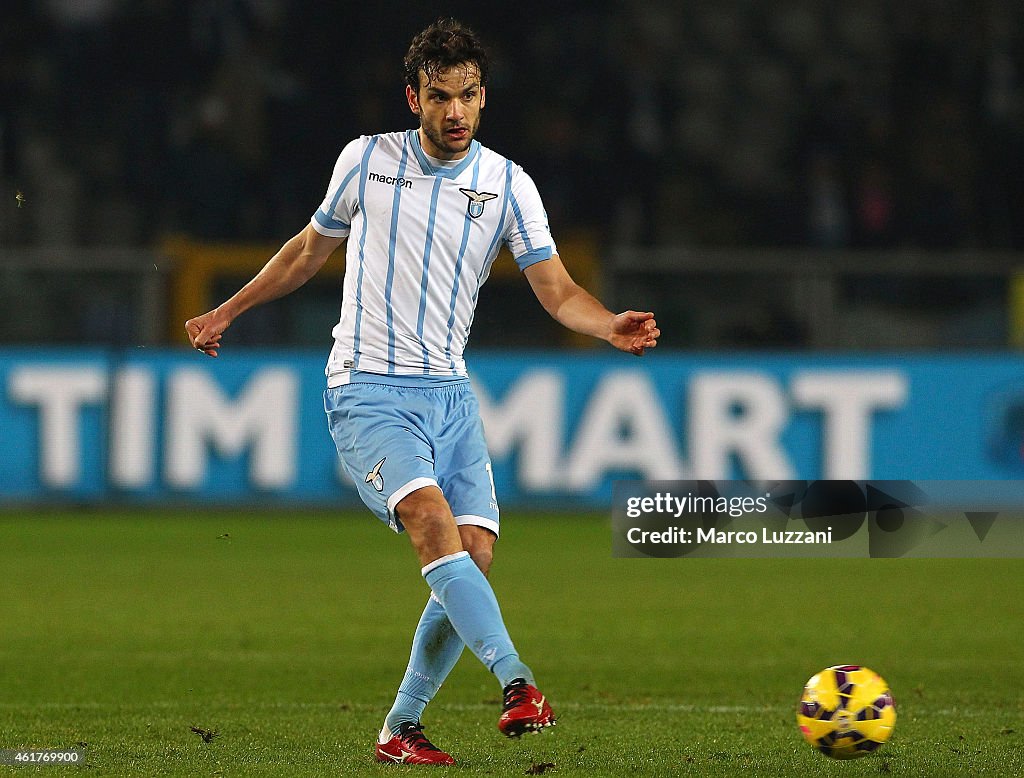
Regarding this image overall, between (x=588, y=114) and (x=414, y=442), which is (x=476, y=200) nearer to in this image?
(x=414, y=442)

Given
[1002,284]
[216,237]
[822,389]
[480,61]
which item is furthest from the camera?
[216,237]

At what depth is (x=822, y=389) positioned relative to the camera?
1280 cm

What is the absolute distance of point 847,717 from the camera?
4715mm

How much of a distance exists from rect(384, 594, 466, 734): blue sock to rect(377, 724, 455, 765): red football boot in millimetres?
26

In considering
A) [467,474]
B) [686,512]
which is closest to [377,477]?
[467,474]

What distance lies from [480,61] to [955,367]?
29.1ft

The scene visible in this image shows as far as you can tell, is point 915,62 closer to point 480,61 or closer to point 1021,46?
point 1021,46

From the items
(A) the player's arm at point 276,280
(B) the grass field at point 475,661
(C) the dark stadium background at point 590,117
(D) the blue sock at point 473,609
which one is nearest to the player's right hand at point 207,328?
(A) the player's arm at point 276,280

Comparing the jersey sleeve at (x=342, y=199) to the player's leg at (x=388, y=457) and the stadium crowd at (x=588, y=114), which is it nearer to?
the player's leg at (x=388, y=457)

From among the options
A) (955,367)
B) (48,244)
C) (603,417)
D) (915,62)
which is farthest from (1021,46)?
(48,244)

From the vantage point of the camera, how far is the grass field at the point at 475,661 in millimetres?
5051

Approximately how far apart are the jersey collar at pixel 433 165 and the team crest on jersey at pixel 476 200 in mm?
60

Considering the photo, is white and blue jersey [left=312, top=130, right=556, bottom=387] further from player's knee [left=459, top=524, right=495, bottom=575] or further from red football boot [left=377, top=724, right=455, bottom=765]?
red football boot [left=377, top=724, right=455, bottom=765]

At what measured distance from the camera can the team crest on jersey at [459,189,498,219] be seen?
15.7ft
